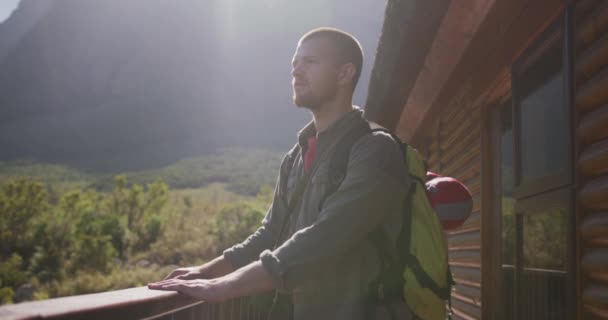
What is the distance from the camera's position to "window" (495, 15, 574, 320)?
234 centimetres

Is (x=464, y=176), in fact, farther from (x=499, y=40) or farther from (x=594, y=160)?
(x=594, y=160)

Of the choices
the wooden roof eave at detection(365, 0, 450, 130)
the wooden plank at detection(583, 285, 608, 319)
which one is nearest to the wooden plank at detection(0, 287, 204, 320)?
the wooden plank at detection(583, 285, 608, 319)

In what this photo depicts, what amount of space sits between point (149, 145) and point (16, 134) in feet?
69.6

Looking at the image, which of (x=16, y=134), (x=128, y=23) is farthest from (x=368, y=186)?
(x=128, y=23)

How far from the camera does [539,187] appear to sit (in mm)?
2596

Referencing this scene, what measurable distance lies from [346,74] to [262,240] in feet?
2.39

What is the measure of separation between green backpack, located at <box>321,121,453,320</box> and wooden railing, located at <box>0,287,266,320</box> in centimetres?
60

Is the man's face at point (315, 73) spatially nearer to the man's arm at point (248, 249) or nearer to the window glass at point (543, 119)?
the man's arm at point (248, 249)

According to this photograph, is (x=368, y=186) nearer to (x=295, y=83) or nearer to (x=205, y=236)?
(x=295, y=83)

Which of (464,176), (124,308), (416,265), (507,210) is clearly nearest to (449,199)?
(416,265)

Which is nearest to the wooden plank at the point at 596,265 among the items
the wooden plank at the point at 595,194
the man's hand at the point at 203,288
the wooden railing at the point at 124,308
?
the wooden plank at the point at 595,194

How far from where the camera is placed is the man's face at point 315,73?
6.95 feet

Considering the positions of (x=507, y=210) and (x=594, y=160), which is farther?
(x=507, y=210)

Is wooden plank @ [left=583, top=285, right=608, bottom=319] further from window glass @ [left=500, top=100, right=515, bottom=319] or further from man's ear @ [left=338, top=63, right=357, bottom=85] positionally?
window glass @ [left=500, top=100, right=515, bottom=319]
